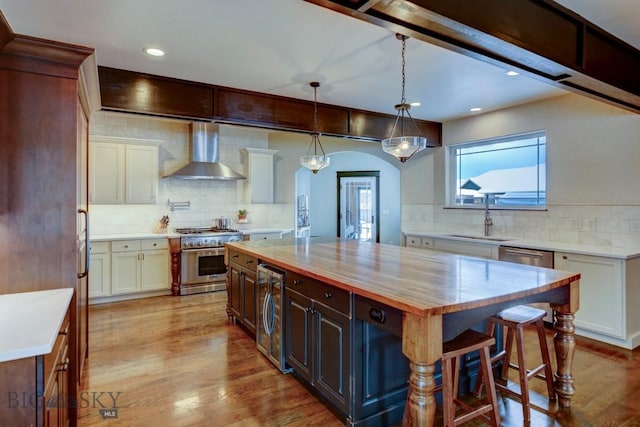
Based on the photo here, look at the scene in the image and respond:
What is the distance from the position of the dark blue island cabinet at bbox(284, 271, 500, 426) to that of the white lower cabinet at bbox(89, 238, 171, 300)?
3425 mm

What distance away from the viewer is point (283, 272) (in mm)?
2869

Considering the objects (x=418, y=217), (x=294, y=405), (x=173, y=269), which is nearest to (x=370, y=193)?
(x=418, y=217)

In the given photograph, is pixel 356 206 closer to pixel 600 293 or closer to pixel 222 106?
pixel 222 106

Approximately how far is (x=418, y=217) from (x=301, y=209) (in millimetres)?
2720

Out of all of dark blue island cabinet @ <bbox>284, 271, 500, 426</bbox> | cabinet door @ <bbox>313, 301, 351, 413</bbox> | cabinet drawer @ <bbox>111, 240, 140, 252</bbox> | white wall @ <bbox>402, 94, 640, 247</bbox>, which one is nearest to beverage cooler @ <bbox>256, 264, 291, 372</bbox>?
dark blue island cabinet @ <bbox>284, 271, 500, 426</bbox>

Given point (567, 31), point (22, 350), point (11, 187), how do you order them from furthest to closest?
point (567, 31) → point (11, 187) → point (22, 350)

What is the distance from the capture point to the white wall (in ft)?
12.1

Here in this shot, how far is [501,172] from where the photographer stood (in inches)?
195

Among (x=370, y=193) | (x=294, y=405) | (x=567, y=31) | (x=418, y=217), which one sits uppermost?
(x=567, y=31)

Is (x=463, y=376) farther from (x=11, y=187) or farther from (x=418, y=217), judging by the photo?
(x=418, y=217)

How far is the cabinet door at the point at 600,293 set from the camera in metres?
3.30

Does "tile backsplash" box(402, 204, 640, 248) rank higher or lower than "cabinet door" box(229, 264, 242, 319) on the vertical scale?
higher

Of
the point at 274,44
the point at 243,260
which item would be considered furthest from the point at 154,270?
the point at 274,44

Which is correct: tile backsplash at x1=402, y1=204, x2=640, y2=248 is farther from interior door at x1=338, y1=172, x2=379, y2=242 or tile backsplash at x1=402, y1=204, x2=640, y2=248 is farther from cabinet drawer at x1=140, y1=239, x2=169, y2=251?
cabinet drawer at x1=140, y1=239, x2=169, y2=251
